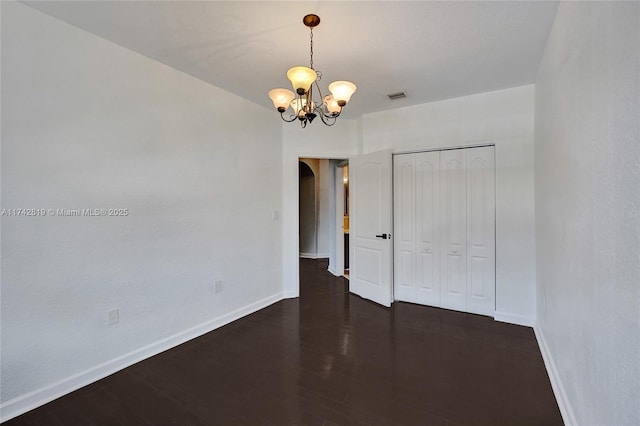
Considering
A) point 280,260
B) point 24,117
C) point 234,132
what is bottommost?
point 280,260

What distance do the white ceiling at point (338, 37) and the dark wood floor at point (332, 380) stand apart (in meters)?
2.69

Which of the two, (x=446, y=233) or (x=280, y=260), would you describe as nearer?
(x=446, y=233)

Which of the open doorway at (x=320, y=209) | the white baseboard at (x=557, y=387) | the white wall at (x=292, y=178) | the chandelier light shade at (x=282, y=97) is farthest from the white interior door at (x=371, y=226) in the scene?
the chandelier light shade at (x=282, y=97)

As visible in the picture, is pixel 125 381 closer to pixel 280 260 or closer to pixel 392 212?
pixel 280 260

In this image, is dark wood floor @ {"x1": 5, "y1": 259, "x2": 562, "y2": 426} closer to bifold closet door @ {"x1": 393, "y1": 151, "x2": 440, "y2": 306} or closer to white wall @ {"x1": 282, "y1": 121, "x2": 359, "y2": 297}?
bifold closet door @ {"x1": 393, "y1": 151, "x2": 440, "y2": 306}

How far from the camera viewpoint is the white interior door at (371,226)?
398 centimetres

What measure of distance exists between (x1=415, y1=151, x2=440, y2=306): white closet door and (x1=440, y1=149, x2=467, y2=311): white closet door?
0.24ft

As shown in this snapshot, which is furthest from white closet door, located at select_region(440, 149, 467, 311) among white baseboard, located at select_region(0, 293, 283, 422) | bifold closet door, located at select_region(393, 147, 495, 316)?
white baseboard, located at select_region(0, 293, 283, 422)

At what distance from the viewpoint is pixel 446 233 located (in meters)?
3.79

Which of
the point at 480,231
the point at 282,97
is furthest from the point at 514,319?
the point at 282,97

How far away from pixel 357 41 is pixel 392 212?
232 cm

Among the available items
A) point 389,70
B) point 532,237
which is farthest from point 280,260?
point 532,237

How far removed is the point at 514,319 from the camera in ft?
11.0

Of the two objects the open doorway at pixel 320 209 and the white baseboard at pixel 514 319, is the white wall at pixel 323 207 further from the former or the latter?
the white baseboard at pixel 514 319
